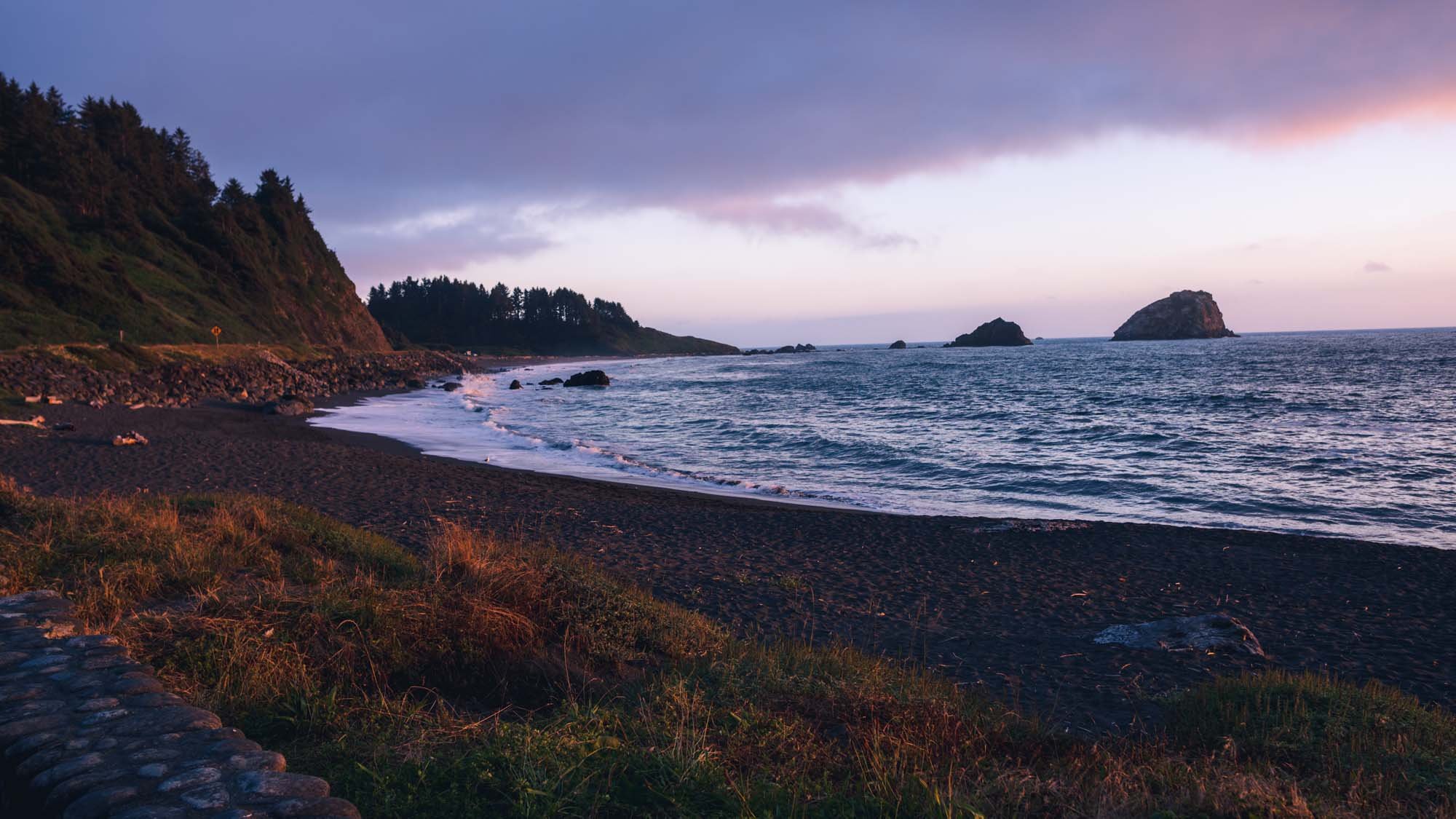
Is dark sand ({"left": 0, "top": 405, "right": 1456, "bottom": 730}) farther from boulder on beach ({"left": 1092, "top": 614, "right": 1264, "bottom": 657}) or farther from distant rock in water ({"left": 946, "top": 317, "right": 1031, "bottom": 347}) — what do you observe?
distant rock in water ({"left": 946, "top": 317, "right": 1031, "bottom": 347})

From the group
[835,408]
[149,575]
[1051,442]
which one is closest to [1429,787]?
[149,575]

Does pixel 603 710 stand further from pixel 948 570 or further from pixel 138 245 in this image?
pixel 138 245

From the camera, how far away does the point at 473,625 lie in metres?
5.51

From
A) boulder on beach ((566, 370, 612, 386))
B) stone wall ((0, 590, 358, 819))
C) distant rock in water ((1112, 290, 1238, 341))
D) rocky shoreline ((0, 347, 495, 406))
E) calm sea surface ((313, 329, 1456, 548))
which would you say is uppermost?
distant rock in water ((1112, 290, 1238, 341))

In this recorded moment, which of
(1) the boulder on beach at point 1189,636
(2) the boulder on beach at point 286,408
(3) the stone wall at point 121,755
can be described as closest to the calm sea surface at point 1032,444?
(2) the boulder on beach at point 286,408

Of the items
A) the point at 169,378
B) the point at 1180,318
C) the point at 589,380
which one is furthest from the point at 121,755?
the point at 1180,318

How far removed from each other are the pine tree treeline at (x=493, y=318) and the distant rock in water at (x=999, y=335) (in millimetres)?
87800

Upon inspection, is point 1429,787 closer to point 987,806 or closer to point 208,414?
point 987,806

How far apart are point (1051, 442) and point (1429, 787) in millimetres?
22306

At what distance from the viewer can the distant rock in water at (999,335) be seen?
183 metres

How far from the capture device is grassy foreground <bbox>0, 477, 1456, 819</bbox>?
10.8ft

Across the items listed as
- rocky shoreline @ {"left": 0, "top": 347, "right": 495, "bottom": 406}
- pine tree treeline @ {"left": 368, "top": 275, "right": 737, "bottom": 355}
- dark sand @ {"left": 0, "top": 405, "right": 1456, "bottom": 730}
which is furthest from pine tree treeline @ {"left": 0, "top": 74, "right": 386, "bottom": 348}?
pine tree treeline @ {"left": 368, "top": 275, "right": 737, "bottom": 355}

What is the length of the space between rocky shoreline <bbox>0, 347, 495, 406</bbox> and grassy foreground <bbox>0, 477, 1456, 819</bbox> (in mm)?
23074

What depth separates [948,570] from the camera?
35.2 feet
